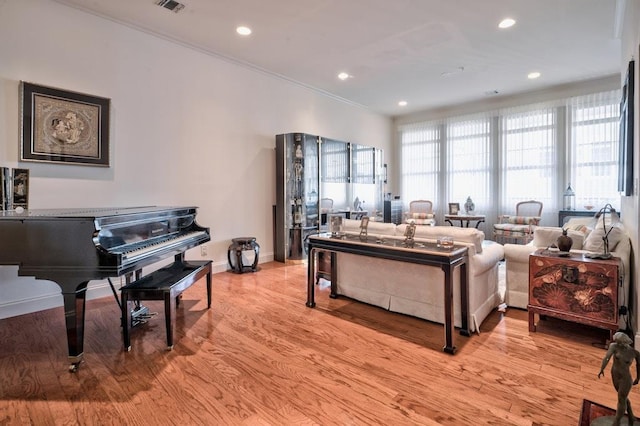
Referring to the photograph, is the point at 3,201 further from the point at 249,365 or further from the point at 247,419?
the point at 247,419

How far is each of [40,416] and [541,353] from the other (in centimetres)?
316

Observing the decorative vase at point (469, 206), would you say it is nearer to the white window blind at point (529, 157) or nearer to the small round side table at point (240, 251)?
the white window blind at point (529, 157)

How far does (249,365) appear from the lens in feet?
7.34

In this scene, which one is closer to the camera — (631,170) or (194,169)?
(631,170)

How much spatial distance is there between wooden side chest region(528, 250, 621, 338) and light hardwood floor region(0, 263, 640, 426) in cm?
19

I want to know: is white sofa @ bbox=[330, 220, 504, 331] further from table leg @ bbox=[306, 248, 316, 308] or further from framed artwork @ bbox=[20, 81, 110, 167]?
framed artwork @ bbox=[20, 81, 110, 167]

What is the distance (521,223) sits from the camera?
19.9 feet

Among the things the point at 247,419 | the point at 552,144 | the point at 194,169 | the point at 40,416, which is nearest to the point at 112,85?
the point at 194,169

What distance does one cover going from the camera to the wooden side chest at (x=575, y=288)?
2.49m

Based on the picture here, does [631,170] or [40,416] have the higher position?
[631,170]

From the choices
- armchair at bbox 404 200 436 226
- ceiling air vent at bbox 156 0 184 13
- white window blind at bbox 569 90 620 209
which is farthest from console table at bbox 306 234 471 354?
white window blind at bbox 569 90 620 209

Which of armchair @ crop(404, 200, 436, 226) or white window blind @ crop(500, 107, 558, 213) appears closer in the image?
white window blind @ crop(500, 107, 558, 213)

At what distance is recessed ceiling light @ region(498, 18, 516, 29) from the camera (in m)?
3.80

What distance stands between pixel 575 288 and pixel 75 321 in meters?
3.68
